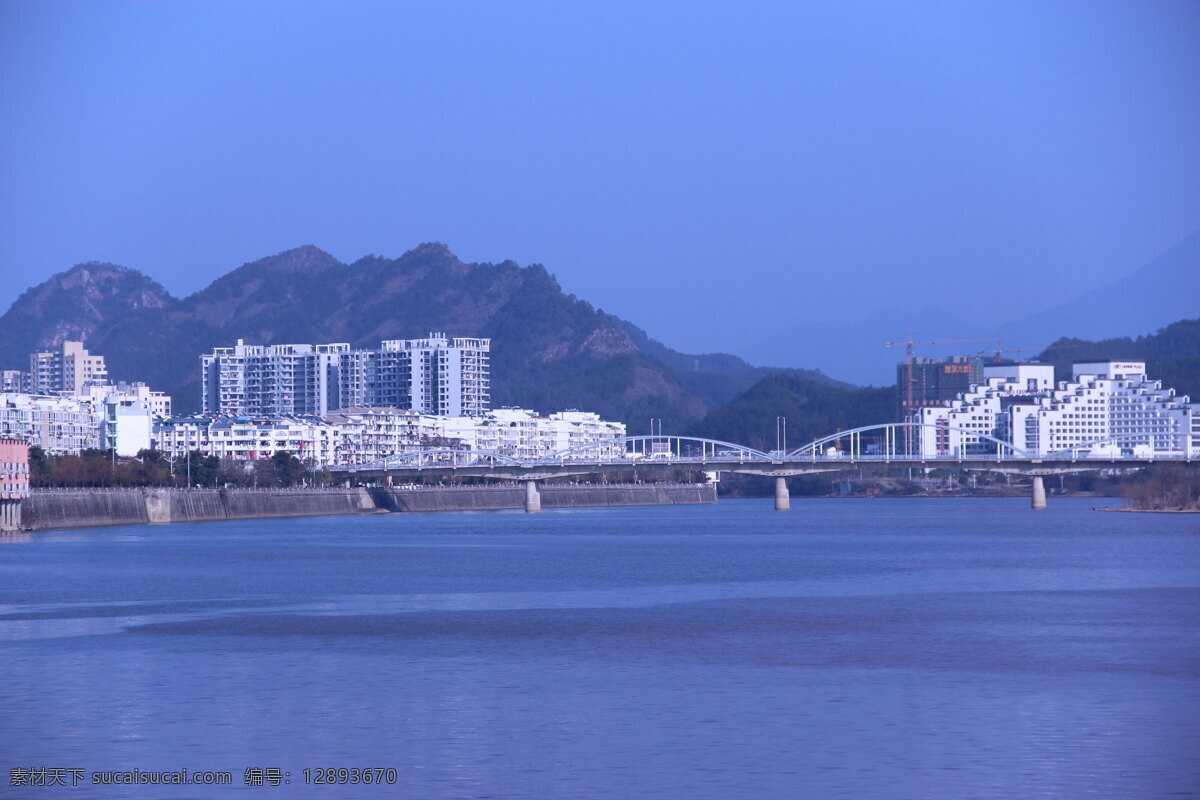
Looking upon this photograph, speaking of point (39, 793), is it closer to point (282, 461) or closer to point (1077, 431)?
point (282, 461)

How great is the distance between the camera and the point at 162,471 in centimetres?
9238

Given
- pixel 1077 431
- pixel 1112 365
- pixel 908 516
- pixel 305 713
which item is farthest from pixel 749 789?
pixel 1112 365

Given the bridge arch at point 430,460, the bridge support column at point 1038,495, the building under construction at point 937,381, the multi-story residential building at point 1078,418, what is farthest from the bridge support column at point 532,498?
the building under construction at point 937,381

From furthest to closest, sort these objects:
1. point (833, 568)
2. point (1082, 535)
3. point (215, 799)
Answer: point (1082, 535) → point (833, 568) → point (215, 799)

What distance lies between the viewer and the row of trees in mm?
84125

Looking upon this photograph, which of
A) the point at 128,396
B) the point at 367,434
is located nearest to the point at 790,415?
the point at 367,434

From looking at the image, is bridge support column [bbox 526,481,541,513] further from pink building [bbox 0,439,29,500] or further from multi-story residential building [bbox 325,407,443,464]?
pink building [bbox 0,439,29,500]

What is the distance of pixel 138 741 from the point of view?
659 inches

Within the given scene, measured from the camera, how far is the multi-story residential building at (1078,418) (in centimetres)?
15425

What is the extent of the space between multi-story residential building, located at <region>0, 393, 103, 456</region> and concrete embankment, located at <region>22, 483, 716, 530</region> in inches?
1009

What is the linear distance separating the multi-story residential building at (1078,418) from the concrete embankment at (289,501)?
106 feet

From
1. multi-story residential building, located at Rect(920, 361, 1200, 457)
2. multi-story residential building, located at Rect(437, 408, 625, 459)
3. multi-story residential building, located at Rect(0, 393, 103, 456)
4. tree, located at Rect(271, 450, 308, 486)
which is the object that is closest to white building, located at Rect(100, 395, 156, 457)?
multi-story residential building, located at Rect(0, 393, 103, 456)

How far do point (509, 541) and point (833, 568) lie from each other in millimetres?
21296

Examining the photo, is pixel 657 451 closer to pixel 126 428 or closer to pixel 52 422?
pixel 126 428
